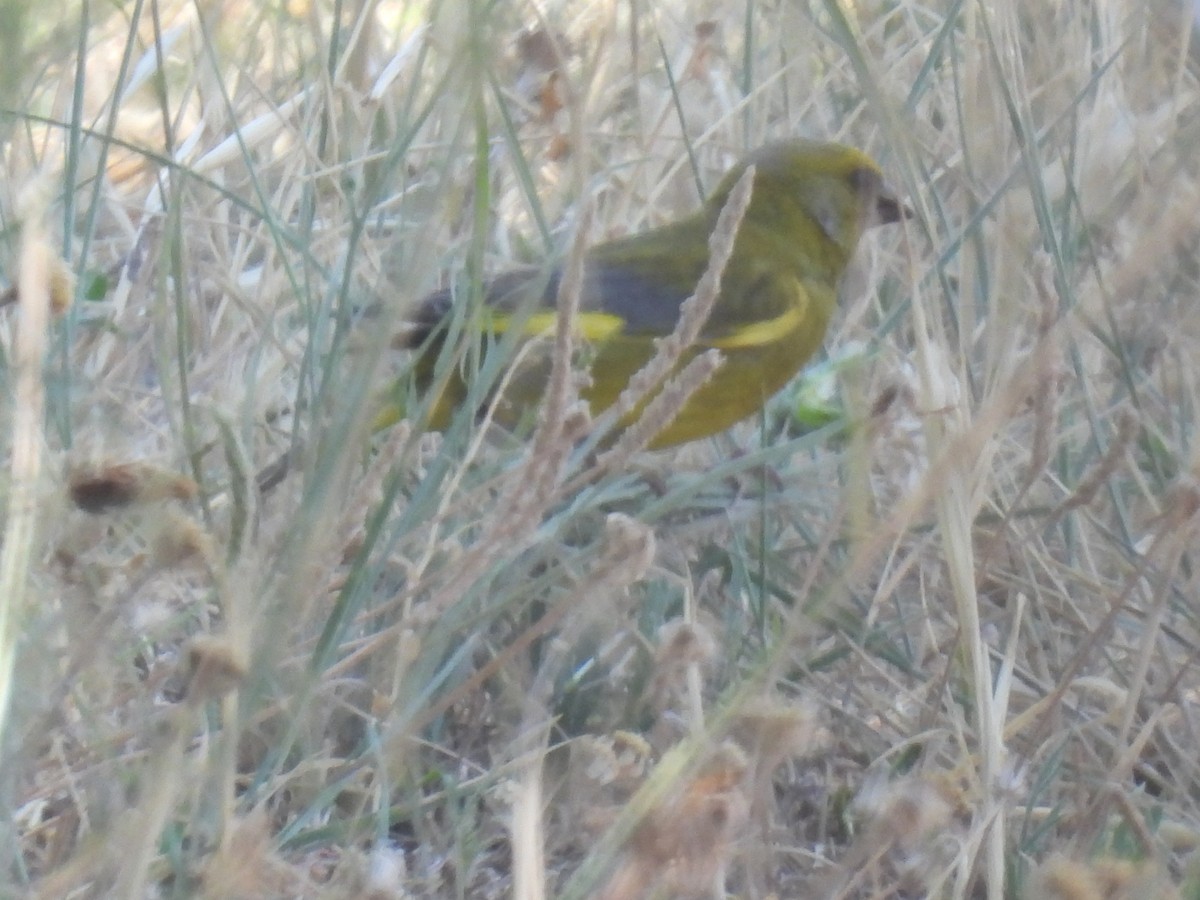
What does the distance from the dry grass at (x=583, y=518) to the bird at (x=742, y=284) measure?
7 cm

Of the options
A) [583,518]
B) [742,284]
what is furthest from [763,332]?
[583,518]

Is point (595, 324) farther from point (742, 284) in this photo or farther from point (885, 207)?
point (885, 207)

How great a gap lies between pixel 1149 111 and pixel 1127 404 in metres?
0.56

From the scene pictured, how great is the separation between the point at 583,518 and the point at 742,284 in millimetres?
828

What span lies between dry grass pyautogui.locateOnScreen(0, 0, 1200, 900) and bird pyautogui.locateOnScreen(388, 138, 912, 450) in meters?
0.07

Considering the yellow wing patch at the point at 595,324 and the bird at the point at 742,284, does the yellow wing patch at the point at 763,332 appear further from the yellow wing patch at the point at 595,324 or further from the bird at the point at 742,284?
the yellow wing patch at the point at 595,324

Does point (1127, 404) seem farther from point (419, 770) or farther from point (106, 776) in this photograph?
point (106, 776)

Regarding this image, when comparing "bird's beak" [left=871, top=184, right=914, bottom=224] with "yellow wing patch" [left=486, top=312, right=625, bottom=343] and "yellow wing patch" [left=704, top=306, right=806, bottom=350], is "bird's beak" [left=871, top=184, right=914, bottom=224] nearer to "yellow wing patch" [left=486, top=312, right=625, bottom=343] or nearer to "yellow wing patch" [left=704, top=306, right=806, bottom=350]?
"yellow wing patch" [left=704, top=306, right=806, bottom=350]

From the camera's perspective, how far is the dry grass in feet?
3.08

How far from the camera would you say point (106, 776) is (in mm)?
1104

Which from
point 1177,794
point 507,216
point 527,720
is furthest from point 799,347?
point 527,720

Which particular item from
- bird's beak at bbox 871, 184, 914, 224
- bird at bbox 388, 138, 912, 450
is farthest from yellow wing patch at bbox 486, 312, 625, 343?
bird's beak at bbox 871, 184, 914, 224

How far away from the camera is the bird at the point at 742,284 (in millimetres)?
2402

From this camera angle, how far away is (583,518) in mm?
2023
